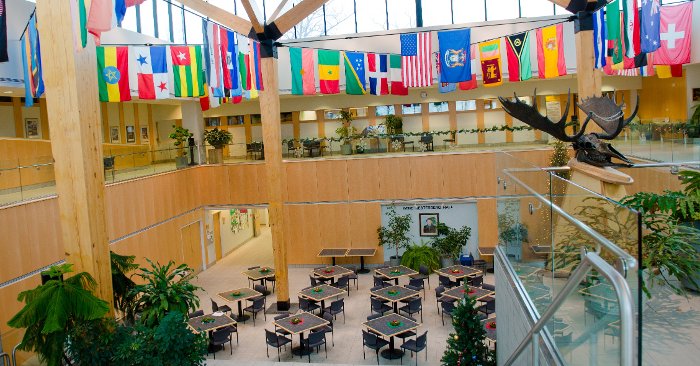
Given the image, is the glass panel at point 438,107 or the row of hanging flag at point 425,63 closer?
the row of hanging flag at point 425,63

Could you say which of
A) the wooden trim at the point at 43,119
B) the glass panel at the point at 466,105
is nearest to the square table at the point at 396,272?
the glass panel at the point at 466,105

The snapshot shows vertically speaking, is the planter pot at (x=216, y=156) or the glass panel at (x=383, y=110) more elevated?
the glass panel at (x=383, y=110)

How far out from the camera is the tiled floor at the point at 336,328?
12.9 m

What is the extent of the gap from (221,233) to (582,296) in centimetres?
2121

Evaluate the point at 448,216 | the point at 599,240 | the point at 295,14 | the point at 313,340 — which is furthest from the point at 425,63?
the point at 599,240

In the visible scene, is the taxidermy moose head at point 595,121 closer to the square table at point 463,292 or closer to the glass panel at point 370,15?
the square table at point 463,292

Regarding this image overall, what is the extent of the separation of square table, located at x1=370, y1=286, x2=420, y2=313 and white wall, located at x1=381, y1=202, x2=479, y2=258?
563 cm

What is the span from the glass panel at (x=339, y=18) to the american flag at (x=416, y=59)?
6.31 m

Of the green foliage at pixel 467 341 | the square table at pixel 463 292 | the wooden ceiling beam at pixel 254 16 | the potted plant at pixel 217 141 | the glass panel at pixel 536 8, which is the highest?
the glass panel at pixel 536 8

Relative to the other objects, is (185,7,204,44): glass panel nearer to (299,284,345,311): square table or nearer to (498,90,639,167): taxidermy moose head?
(299,284,345,311): square table

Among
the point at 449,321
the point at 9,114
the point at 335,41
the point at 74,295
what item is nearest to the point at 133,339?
the point at 74,295

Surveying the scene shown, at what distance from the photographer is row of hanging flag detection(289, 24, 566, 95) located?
55.0 feet

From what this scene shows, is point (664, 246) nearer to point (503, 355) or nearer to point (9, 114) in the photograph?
point (503, 355)

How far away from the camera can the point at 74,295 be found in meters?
8.09
